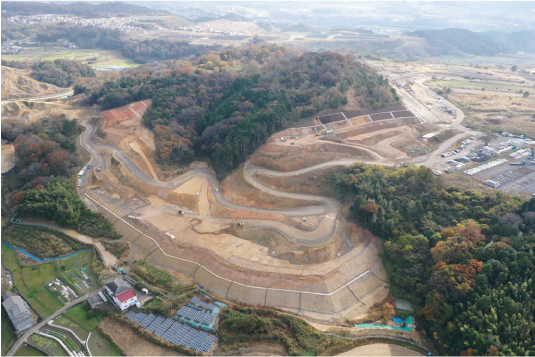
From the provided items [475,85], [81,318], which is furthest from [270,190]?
[475,85]

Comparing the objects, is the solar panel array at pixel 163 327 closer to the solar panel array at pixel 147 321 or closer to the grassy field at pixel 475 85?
the solar panel array at pixel 147 321

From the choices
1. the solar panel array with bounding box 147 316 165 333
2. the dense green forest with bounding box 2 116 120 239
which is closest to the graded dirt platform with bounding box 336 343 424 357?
the solar panel array with bounding box 147 316 165 333

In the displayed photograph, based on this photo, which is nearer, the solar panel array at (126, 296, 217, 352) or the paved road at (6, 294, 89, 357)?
the paved road at (6, 294, 89, 357)

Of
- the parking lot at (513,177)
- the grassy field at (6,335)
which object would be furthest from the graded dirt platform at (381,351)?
the grassy field at (6,335)

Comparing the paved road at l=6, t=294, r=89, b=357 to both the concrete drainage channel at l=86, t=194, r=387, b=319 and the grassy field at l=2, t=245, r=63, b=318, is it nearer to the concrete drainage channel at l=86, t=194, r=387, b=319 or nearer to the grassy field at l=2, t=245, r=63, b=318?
the grassy field at l=2, t=245, r=63, b=318

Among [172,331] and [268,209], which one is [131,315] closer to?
[172,331]

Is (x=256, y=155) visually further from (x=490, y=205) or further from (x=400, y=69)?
(x=400, y=69)
